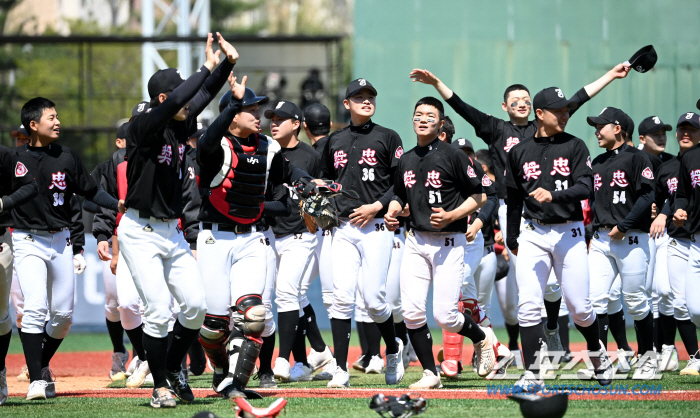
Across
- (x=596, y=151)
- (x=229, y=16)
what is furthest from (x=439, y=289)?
(x=229, y=16)

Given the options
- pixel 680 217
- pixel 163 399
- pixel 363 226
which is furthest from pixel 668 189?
pixel 163 399

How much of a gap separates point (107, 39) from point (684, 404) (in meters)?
17.2

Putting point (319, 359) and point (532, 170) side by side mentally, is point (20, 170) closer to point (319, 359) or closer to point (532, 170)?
point (319, 359)

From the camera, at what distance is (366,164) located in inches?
313

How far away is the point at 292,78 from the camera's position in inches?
1248

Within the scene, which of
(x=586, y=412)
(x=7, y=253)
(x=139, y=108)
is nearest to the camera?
(x=586, y=412)

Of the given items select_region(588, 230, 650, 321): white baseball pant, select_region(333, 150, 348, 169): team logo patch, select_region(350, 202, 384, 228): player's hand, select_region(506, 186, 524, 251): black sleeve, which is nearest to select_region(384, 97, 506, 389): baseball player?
select_region(350, 202, 384, 228): player's hand

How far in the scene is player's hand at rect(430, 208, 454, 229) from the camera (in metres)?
7.12

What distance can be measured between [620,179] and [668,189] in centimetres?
61

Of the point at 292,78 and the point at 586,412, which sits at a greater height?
the point at 292,78

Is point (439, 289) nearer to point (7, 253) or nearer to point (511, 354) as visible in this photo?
point (511, 354)

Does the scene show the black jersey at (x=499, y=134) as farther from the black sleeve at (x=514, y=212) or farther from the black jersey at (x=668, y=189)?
the black jersey at (x=668, y=189)

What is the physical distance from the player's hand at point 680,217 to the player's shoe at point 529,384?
221 cm

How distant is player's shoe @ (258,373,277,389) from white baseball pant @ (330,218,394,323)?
93 centimetres
